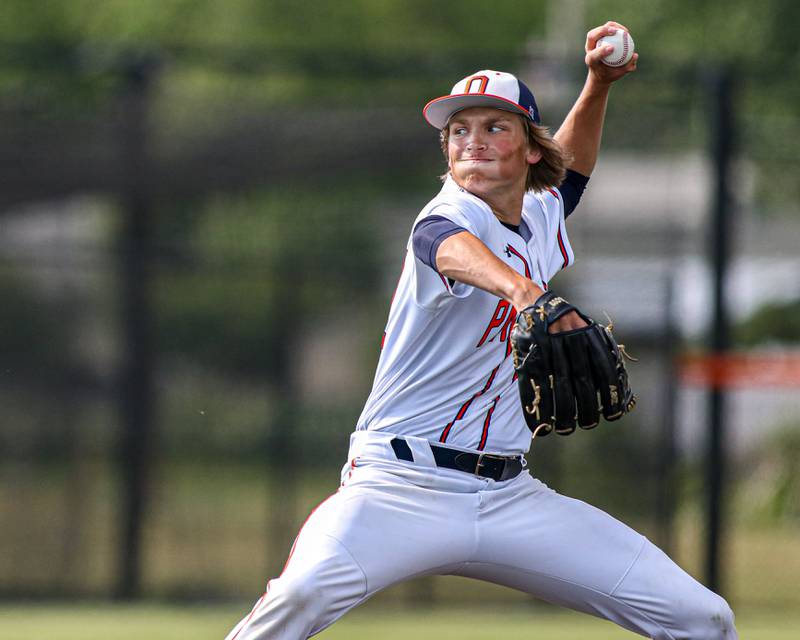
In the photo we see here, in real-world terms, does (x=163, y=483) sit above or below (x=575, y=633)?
above

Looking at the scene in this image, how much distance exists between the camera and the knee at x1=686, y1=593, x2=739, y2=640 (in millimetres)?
4020

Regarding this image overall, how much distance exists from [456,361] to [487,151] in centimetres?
63

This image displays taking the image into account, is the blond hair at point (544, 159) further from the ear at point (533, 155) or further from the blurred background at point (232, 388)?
the blurred background at point (232, 388)

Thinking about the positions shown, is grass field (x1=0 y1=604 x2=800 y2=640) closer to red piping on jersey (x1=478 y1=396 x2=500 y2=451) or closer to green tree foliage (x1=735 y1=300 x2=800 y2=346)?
green tree foliage (x1=735 y1=300 x2=800 y2=346)

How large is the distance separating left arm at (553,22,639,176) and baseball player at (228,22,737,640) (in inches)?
21.4

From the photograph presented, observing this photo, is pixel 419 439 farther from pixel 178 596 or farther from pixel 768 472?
pixel 768 472

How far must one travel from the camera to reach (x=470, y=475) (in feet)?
13.4

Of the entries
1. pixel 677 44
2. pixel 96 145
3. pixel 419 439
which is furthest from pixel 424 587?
pixel 677 44

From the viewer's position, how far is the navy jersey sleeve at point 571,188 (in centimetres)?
472

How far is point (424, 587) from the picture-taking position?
8.52 meters

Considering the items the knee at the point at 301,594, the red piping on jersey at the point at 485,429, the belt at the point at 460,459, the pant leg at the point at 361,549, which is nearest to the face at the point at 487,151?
the red piping on jersey at the point at 485,429

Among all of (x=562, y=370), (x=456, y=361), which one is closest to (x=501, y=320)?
(x=456, y=361)

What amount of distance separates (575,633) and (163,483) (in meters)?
2.62

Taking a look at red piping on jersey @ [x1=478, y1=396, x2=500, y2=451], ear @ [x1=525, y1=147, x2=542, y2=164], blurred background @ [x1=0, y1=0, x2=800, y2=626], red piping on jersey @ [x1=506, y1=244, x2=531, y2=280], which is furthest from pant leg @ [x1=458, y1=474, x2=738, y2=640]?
blurred background @ [x1=0, y1=0, x2=800, y2=626]
